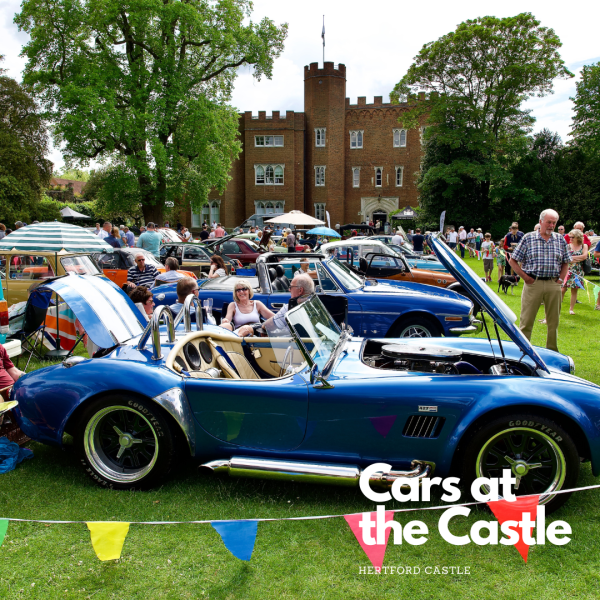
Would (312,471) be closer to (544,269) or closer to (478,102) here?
(544,269)

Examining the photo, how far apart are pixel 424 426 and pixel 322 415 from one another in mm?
647

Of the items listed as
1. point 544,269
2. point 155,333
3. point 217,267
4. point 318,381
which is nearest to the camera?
point 318,381

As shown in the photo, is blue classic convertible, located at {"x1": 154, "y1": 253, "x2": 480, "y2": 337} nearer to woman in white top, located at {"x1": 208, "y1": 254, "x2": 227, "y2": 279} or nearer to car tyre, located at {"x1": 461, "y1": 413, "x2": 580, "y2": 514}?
woman in white top, located at {"x1": 208, "y1": 254, "x2": 227, "y2": 279}

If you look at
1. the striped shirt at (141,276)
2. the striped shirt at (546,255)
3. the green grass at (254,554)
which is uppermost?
the striped shirt at (546,255)

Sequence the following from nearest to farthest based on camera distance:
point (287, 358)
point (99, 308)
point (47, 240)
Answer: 1. point (287, 358)
2. point (99, 308)
3. point (47, 240)

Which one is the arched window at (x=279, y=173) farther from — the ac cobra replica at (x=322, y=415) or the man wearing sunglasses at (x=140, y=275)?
the ac cobra replica at (x=322, y=415)

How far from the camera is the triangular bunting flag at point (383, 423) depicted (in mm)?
3066

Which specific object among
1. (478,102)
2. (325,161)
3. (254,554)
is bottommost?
(254,554)

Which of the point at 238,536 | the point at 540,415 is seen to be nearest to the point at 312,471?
the point at 238,536

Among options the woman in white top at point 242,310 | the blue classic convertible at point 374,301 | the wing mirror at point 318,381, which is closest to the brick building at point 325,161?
the blue classic convertible at point 374,301

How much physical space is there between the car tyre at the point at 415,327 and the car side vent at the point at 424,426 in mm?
3862

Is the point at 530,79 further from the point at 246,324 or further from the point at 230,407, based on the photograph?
the point at 230,407

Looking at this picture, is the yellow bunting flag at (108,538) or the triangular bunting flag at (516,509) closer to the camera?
the yellow bunting flag at (108,538)

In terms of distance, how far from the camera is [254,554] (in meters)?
2.82
